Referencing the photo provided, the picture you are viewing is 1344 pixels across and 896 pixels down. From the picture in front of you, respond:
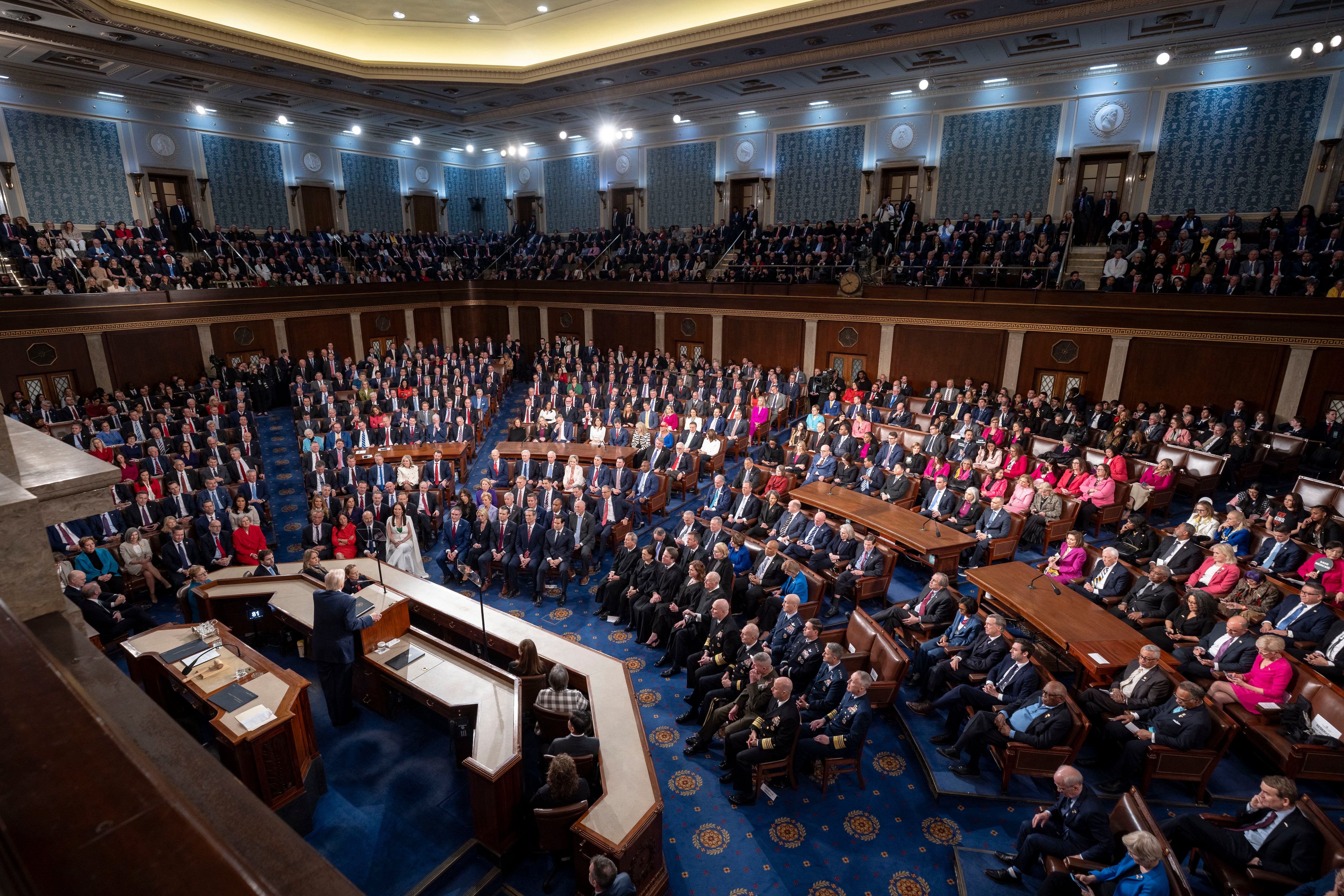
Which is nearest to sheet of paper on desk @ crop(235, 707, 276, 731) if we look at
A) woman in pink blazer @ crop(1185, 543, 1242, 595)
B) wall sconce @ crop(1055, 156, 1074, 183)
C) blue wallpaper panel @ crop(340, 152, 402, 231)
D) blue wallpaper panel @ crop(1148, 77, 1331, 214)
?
woman in pink blazer @ crop(1185, 543, 1242, 595)

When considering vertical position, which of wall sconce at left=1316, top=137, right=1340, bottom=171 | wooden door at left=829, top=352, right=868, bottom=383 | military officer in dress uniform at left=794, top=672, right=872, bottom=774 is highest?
wall sconce at left=1316, top=137, right=1340, bottom=171

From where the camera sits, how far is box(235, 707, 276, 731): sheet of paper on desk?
15.6ft

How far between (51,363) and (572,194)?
1678 cm

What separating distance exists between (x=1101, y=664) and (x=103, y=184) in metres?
24.8

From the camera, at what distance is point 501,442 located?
13.4 m

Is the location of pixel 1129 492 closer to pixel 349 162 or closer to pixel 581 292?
pixel 581 292

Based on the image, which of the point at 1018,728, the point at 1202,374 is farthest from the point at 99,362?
the point at 1202,374

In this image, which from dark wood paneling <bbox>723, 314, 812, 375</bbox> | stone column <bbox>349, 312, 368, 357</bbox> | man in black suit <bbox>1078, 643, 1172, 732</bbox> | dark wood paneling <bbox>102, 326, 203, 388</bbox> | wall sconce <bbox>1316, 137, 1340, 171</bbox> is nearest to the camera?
man in black suit <bbox>1078, 643, 1172, 732</bbox>

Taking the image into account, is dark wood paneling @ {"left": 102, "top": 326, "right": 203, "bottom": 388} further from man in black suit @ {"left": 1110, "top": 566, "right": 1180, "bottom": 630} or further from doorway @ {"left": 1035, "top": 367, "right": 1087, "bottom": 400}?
doorway @ {"left": 1035, "top": 367, "right": 1087, "bottom": 400}

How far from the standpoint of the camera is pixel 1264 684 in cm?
550

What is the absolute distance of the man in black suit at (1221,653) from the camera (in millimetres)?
5770

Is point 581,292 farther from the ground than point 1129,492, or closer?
farther from the ground

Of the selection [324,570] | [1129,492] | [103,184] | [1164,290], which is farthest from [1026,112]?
[103,184]

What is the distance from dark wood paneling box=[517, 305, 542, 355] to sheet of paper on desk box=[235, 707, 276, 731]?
62.7ft
